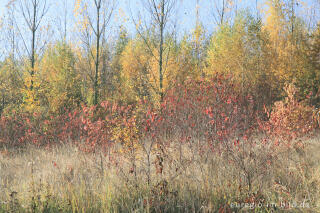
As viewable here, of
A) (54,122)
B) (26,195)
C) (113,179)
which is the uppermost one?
(54,122)

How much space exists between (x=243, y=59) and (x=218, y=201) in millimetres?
13366

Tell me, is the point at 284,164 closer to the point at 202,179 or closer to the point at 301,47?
the point at 202,179

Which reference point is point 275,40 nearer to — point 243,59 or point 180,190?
point 243,59

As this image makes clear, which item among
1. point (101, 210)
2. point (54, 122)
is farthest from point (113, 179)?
point (54, 122)

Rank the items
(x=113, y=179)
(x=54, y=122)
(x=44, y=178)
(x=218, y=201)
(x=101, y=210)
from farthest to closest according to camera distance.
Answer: (x=54, y=122) < (x=44, y=178) < (x=113, y=179) < (x=218, y=201) < (x=101, y=210)

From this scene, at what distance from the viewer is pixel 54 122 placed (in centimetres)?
872

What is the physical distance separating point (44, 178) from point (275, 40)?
672 inches

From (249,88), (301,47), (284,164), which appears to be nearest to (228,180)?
(284,164)

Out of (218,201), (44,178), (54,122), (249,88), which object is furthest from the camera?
(249,88)

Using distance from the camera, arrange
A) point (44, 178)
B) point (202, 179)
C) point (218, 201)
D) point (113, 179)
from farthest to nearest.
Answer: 1. point (44, 178)
2. point (113, 179)
3. point (202, 179)
4. point (218, 201)

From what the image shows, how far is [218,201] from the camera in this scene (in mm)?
2955

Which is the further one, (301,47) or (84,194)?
(301,47)

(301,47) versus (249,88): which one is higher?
(301,47)

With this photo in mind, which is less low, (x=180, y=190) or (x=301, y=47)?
(x=301, y=47)
